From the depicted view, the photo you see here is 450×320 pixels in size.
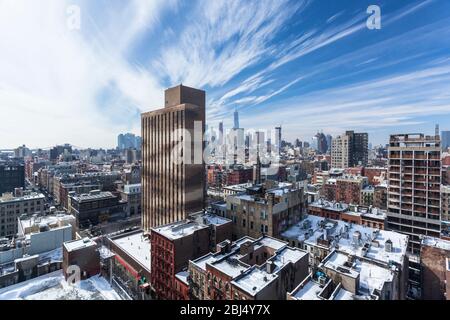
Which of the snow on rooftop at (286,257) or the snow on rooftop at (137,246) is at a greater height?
the snow on rooftop at (286,257)

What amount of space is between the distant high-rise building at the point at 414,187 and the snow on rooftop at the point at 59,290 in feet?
179

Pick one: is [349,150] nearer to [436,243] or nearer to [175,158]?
[436,243]

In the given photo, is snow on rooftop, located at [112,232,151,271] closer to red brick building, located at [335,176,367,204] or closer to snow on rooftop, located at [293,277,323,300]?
snow on rooftop, located at [293,277,323,300]

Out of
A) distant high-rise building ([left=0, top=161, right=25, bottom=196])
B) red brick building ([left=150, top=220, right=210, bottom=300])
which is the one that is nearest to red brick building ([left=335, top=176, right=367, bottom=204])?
red brick building ([left=150, top=220, right=210, bottom=300])

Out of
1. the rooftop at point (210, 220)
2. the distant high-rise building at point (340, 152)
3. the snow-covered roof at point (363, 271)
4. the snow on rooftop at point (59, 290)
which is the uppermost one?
the distant high-rise building at point (340, 152)

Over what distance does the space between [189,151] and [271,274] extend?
92.9 ft

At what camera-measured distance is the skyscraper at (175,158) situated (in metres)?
42.3

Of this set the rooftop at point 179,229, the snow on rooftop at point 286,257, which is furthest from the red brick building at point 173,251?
the snow on rooftop at point 286,257

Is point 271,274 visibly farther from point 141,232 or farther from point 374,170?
point 374,170

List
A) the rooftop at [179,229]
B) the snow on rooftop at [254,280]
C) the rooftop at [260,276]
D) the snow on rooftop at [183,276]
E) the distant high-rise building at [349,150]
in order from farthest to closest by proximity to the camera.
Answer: the distant high-rise building at [349,150] → the rooftop at [179,229] → the snow on rooftop at [183,276] → the rooftop at [260,276] → the snow on rooftop at [254,280]

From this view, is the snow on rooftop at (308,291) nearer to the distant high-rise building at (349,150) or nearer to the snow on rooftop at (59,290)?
the snow on rooftop at (59,290)

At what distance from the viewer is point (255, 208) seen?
33.9 meters

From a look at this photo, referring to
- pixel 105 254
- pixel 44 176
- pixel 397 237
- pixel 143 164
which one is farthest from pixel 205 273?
pixel 44 176

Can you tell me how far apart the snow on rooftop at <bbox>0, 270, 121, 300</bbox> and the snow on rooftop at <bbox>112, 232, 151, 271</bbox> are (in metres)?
10.2
